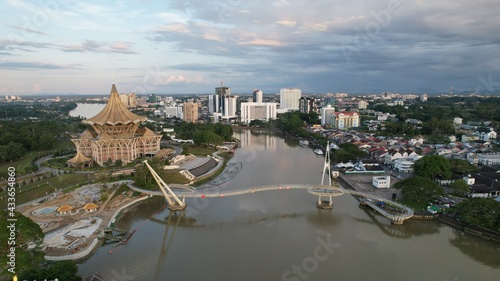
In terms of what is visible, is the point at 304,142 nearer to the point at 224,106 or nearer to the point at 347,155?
the point at 347,155

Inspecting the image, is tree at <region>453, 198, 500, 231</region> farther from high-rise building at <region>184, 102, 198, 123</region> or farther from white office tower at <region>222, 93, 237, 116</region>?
white office tower at <region>222, 93, 237, 116</region>

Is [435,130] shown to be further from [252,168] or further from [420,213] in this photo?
[420,213]

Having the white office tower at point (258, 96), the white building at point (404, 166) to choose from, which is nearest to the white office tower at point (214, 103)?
the white office tower at point (258, 96)

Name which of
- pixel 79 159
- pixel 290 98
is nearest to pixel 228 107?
pixel 290 98

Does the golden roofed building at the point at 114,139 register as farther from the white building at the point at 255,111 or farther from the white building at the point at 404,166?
the white building at the point at 255,111

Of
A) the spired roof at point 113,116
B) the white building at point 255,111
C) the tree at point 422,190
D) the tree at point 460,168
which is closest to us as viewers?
the tree at point 422,190

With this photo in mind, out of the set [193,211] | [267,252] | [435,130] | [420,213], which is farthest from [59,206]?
[435,130]
